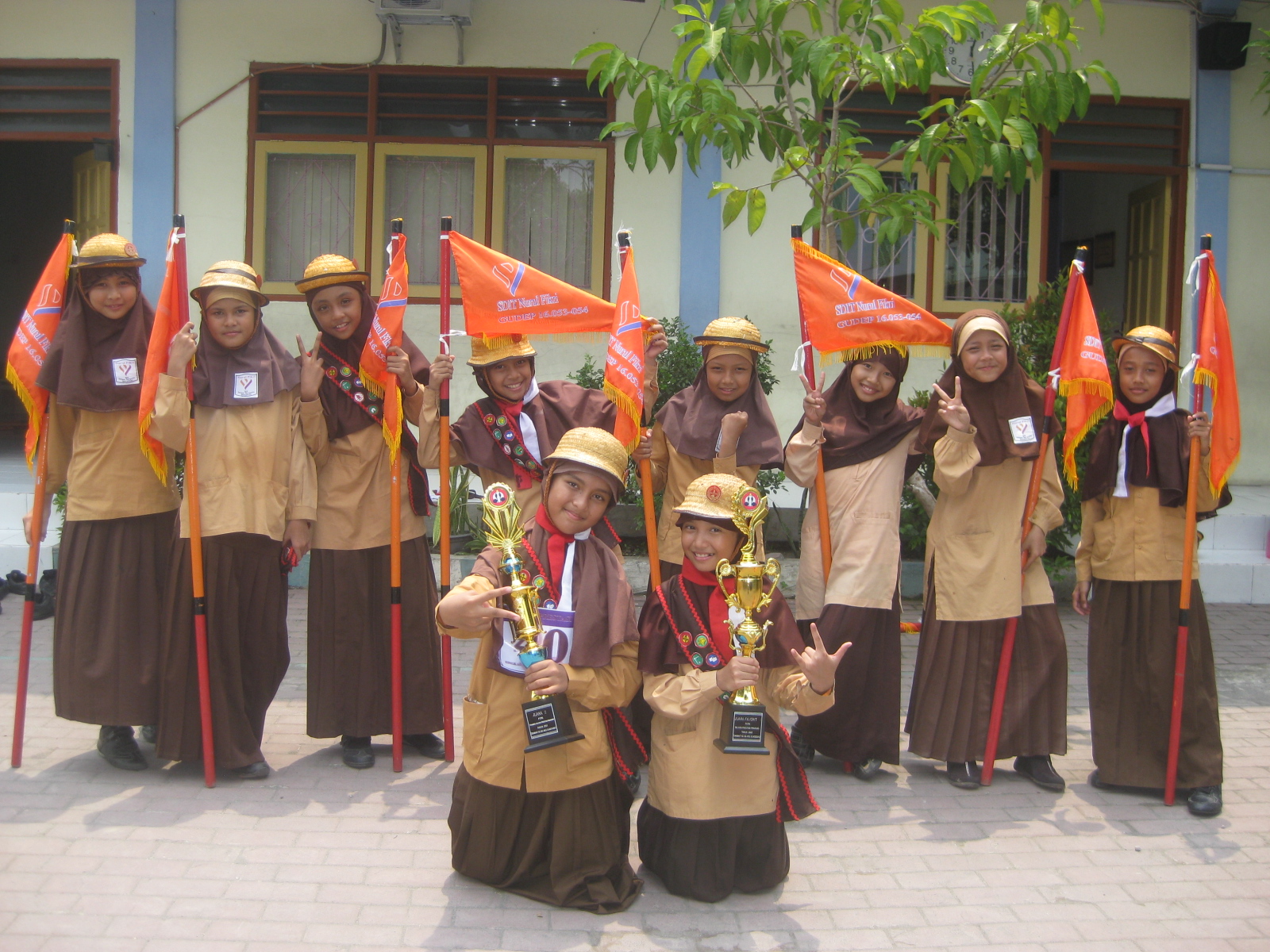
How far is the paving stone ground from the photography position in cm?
319

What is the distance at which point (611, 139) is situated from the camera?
845 centimetres

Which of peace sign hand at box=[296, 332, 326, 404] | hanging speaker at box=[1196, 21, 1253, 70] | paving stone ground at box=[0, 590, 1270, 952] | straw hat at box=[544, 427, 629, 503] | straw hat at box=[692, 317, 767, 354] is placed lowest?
paving stone ground at box=[0, 590, 1270, 952]

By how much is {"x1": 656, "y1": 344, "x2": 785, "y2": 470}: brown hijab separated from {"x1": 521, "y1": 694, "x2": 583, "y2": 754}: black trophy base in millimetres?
1368

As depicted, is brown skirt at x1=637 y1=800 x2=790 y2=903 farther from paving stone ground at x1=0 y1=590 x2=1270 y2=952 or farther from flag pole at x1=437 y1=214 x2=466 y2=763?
flag pole at x1=437 y1=214 x2=466 y2=763

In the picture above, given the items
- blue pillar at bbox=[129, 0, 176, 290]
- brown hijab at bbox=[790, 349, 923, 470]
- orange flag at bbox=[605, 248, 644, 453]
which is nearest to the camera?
orange flag at bbox=[605, 248, 644, 453]

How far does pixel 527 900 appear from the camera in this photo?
336 centimetres

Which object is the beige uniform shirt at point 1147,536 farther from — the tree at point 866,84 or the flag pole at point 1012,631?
the tree at point 866,84

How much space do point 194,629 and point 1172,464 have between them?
12.4 ft

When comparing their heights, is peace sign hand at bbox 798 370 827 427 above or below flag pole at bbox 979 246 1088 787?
above

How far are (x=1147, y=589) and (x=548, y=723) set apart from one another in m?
2.52

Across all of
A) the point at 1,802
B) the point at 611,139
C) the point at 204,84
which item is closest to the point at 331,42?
the point at 204,84

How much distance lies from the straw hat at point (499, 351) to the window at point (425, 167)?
4465mm

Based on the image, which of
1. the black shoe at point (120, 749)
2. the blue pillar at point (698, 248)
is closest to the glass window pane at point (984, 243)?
the blue pillar at point (698, 248)

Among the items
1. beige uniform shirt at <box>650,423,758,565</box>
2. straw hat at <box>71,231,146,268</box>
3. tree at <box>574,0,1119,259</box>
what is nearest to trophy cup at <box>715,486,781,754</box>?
beige uniform shirt at <box>650,423,758,565</box>
